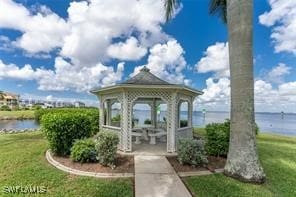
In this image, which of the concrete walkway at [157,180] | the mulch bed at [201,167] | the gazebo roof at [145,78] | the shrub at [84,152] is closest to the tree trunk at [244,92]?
the mulch bed at [201,167]

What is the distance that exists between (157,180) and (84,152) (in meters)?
2.58

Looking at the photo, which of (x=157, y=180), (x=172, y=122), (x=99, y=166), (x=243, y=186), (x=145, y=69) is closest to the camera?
(x=243, y=186)

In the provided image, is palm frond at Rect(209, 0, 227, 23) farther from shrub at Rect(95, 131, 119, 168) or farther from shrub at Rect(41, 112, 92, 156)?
shrub at Rect(41, 112, 92, 156)

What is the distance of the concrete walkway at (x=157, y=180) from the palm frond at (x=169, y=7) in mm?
5616

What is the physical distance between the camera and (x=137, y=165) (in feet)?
21.9

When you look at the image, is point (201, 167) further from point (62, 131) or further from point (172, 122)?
point (62, 131)

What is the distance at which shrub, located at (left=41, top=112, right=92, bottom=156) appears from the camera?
7211 millimetres

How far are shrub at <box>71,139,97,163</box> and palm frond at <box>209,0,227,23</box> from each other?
773 cm

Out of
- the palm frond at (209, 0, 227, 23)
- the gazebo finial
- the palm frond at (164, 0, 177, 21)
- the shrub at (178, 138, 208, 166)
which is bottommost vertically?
the shrub at (178, 138, 208, 166)

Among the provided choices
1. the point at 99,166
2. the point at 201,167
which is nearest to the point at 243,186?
the point at 201,167

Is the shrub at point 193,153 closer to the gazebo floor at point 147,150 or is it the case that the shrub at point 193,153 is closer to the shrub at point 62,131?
the gazebo floor at point 147,150

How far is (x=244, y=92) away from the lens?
18.3 ft

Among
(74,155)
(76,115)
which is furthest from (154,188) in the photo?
(76,115)

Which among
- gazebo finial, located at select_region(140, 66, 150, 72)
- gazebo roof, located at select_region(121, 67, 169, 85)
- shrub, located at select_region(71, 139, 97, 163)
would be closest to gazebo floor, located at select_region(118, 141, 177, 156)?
shrub, located at select_region(71, 139, 97, 163)
